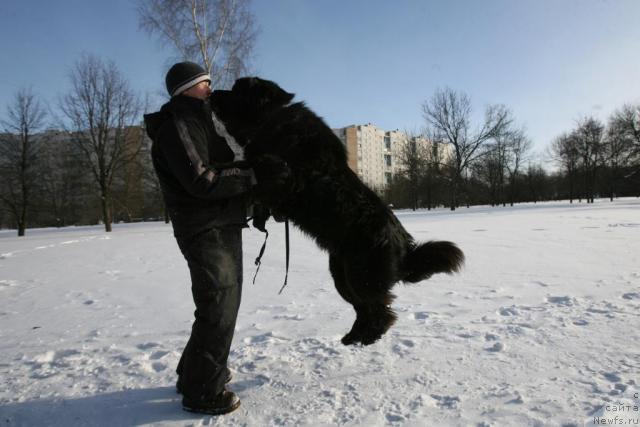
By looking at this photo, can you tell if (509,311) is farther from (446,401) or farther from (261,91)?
(261,91)

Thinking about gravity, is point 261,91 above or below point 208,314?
above

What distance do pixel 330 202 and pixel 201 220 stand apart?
75cm

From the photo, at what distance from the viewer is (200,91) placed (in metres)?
2.29

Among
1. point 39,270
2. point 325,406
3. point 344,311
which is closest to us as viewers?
point 325,406

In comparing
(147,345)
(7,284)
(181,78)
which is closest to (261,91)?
(181,78)

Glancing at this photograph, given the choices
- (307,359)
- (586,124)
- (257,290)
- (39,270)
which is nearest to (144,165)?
(39,270)

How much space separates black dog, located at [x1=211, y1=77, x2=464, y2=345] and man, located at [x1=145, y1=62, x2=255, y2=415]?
243 mm

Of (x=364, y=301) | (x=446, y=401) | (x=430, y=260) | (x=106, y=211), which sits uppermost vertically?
(x=106, y=211)

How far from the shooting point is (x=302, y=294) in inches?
184

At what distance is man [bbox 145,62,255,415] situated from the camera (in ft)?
6.55

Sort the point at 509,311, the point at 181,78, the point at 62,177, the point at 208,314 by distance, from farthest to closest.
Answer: the point at 62,177, the point at 509,311, the point at 181,78, the point at 208,314

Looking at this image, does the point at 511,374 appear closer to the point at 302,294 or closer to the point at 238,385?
the point at 238,385

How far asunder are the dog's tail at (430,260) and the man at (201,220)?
1.11 meters

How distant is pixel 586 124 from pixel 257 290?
145ft
